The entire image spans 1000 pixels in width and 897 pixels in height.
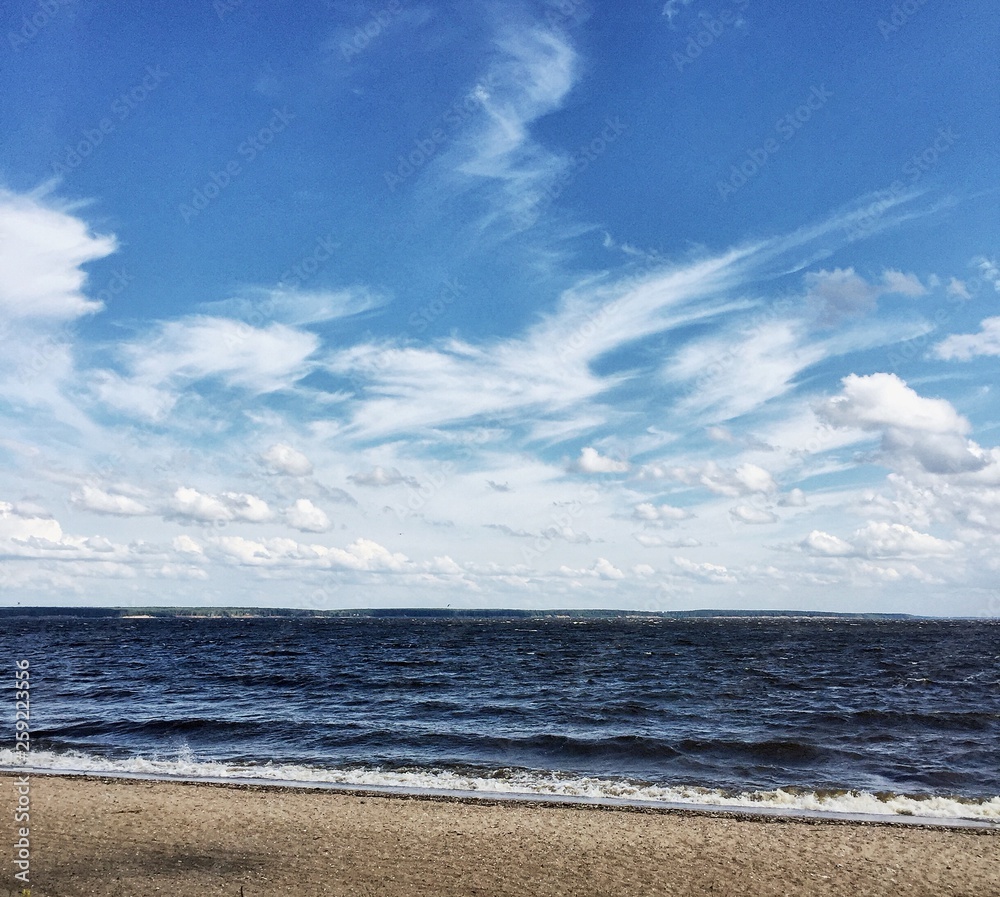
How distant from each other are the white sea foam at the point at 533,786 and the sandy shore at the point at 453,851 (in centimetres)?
256

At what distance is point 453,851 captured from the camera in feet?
40.9

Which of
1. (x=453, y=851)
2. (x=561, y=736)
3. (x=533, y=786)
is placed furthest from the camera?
(x=561, y=736)

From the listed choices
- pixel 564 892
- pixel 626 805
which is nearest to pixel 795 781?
pixel 626 805

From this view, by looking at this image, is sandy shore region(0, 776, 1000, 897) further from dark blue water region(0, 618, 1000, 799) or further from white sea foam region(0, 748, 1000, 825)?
dark blue water region(0, 618, 1000, 799)

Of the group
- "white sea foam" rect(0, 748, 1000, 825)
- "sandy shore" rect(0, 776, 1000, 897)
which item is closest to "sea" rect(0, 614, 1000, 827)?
"white sea foam" rect(0, 748, 1000, 825)

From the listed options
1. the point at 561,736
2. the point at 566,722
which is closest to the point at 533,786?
the point at 561,736

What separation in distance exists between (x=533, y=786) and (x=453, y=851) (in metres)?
7.06

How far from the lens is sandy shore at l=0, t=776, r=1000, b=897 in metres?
10.9

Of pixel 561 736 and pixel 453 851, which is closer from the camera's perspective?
pixel 453 851

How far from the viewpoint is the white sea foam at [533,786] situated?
17.3 m

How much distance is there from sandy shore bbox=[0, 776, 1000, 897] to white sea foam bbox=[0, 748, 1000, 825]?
8.39ft

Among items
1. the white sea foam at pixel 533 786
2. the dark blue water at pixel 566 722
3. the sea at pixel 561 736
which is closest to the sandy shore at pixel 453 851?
the white sea foam at pixel 533 786

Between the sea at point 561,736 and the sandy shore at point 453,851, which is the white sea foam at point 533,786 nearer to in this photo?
the sea at point 561,736

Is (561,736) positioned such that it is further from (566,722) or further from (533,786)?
(533,786)
